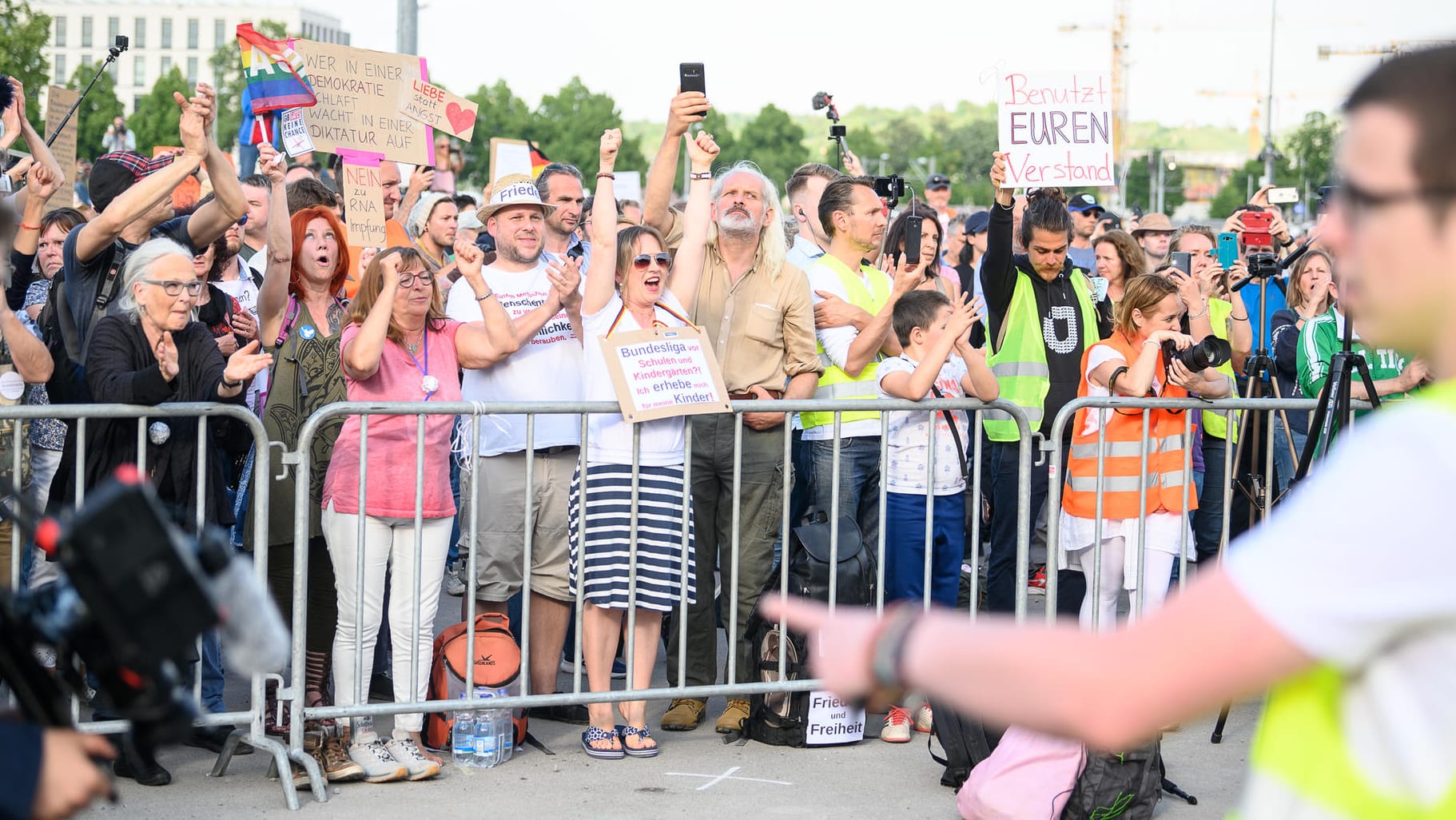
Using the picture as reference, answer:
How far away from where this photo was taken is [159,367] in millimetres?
5398

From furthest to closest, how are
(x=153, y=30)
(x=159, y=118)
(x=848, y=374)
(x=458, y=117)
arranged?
(x=153, y=30)
(x=159, y=118)
(x=458, y=117)
(x=848, y=374)

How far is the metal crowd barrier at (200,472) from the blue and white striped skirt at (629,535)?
124 cm

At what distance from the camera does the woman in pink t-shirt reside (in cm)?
579


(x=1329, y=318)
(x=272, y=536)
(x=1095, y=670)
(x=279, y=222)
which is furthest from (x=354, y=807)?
(x=1329, y=318)

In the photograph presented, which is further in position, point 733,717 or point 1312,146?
point 1312,146

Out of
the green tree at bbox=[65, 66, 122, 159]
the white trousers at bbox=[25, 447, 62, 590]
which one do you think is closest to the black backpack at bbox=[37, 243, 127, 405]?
the white trousers at bbox=[25, 447, 62, 590]

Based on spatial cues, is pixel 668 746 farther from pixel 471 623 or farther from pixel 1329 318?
pixel 1329 318

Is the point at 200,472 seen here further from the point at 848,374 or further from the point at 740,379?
the point at 848,374

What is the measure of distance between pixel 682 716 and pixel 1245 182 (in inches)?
4056

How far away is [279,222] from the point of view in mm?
6590

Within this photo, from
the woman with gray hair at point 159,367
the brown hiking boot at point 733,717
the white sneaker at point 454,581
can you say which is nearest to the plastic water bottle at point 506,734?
the brown hiking boot at point 733,717

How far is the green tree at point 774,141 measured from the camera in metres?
97.4

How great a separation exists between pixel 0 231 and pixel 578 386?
427cm

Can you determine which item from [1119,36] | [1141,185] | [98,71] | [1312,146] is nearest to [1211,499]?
[98,71]
